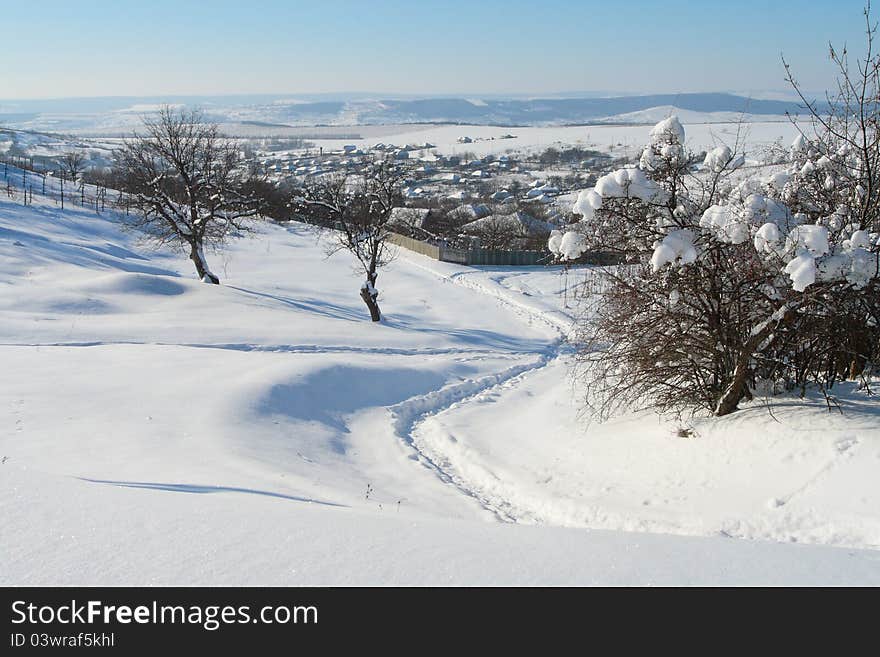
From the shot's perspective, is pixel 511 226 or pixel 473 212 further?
pixel 473 212

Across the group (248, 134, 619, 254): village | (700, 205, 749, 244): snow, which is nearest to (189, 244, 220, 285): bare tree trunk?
(248, 134, 619, 254): village

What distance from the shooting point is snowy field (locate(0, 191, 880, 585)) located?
4676mm

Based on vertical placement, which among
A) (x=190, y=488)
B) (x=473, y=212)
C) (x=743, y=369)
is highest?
(x=473, y=212)

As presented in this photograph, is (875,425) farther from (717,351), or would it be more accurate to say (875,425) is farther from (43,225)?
(43,225)

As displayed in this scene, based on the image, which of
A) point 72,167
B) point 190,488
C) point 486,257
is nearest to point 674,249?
point 190,488

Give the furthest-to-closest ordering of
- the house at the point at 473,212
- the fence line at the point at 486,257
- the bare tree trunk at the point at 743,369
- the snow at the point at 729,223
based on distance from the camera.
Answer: the house at the point at 473,212, the fence line at the point at 486,257, the bare tree trunk at the point at 743,369, the snow at the point at 729,223

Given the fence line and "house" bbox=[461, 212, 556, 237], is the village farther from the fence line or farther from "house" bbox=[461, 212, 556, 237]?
the fence line

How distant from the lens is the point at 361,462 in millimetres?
11695

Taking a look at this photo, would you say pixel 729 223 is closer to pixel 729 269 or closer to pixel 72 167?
pixel 729 269

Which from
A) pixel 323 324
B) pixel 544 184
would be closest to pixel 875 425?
pixel 323 324

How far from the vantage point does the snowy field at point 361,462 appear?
4676mm

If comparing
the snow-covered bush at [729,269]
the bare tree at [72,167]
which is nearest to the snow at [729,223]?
the snow-covered bush at [729,269]

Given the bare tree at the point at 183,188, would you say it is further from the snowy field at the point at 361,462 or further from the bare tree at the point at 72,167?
the bare tree at the point at 72,167

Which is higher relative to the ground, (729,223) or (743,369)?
(729,223)
